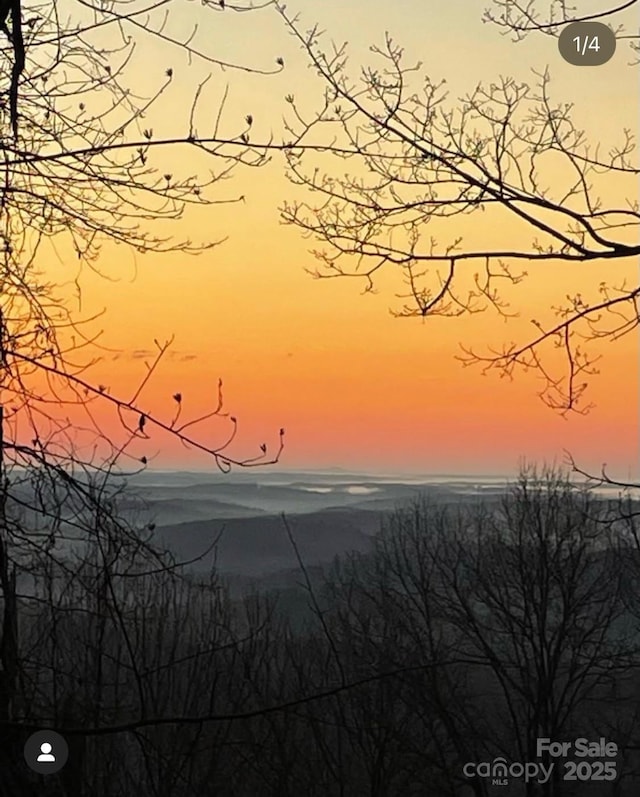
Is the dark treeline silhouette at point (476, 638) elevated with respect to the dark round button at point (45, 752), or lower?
lower

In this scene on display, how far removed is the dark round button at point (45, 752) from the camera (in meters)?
2.83

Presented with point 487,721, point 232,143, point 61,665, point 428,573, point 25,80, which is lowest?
point 487,721

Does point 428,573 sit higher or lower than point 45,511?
lower

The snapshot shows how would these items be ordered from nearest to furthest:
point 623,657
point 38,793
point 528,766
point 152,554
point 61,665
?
point 38,793 → point 152,554 → point 61,665 → point 528,766 → point 623,657

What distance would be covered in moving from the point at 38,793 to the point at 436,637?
51.1ft

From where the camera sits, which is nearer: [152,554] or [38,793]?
[38,793]

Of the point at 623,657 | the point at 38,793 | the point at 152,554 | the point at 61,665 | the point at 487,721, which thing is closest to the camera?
the point at 38,793

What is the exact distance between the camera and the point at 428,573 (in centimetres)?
1795

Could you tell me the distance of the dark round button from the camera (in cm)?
283

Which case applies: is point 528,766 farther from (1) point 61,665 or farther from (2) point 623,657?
(1) point 61,665

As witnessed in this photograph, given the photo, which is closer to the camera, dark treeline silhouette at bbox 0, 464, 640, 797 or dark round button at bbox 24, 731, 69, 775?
dark round button at bbox 24, 731, 69, 775

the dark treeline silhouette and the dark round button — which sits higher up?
the dark round button

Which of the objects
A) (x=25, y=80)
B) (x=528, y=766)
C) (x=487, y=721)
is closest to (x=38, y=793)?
(x=25, y=80)

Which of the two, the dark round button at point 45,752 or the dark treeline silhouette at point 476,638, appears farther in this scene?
the dark treeline silhouette at point 476,638
